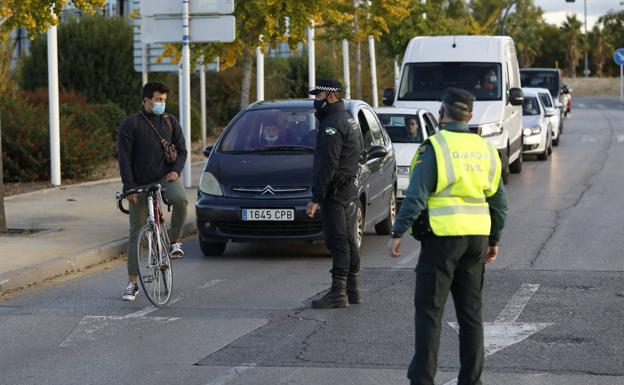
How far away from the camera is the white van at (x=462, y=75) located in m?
23.1

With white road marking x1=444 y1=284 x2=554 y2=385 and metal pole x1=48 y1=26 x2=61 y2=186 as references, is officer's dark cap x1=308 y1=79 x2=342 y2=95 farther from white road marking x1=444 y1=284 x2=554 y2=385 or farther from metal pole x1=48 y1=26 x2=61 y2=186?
metal pole x1=48 y1=26 x2=61 y2=186

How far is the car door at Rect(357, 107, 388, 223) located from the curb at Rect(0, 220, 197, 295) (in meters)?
2.74

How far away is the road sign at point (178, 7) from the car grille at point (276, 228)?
689cm

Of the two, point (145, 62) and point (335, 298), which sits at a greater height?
point (145, 62)

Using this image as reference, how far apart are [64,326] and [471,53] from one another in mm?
15242

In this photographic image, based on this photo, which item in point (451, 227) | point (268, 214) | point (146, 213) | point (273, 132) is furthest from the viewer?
point (273, 132)

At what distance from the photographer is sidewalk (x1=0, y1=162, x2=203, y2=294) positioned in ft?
40.5

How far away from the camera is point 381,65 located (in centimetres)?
5416

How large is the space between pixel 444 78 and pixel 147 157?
13264 millimetres

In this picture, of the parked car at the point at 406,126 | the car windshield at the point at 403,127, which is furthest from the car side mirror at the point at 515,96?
the car windshield at the point at 403,127

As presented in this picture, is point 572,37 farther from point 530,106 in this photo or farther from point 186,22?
point 186,22

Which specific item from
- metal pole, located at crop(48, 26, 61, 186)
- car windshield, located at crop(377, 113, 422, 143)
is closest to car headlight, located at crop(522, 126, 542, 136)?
car windshield, located at crop(377, 113, 422, 143)

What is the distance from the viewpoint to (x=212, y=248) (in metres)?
13.7

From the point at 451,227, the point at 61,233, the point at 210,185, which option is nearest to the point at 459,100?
the point at 451,227
